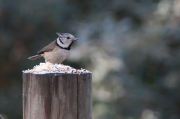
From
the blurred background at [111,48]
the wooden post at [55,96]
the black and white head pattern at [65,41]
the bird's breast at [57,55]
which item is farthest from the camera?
the blurred background at [111,48]

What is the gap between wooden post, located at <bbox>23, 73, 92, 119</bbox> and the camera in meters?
2.88

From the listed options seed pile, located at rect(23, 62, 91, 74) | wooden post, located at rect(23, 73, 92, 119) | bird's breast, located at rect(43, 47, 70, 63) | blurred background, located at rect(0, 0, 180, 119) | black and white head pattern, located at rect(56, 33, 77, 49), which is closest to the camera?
wooden post, located at rect(23, 73, 92, 119)

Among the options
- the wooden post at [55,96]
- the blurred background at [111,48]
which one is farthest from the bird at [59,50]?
the blurred background at [111,48]

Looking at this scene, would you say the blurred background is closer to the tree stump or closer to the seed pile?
the seed pile

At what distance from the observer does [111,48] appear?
36.6ft

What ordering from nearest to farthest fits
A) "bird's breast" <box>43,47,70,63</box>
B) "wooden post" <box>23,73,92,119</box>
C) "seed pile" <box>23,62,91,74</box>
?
"wooden post" <box>23,73,92,119</box> < "seed pile" <box>23,62,91,74</box> < "bird's breast" <box>43,47,70,63</box>

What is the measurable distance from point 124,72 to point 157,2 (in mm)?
2427

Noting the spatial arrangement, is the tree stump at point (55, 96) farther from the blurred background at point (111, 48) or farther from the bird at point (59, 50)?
the blurred background at point (111, 48)

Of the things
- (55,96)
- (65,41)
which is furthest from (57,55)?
(55,96)

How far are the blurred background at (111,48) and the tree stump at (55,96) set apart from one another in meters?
7.45

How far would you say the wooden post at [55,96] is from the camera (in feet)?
9.45

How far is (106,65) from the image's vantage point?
1075 centimetres

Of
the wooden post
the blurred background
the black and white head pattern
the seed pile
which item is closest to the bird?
the black and white head pattern

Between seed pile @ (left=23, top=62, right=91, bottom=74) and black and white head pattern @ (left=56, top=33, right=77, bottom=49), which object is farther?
black and white head pattern @ (left=56, top=33, right=77, bottom=49)
